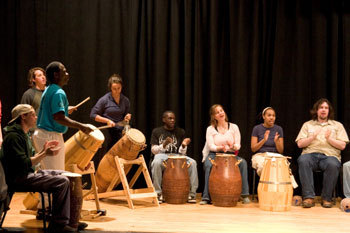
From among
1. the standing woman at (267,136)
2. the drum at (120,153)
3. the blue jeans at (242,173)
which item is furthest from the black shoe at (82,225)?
the standing woman at (267,136)

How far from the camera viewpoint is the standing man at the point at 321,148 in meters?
5.72

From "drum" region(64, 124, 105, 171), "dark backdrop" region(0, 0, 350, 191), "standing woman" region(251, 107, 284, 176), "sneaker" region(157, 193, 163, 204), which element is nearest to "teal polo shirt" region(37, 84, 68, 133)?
"drum" region(64, 124, 105, 171)

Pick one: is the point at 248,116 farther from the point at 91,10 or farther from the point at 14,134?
the point at 14,134

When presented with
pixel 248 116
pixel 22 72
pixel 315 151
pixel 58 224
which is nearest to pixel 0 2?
pixel 22 72

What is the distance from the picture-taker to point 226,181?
5.59 m

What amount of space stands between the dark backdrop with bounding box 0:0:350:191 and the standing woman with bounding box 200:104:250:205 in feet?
1.76

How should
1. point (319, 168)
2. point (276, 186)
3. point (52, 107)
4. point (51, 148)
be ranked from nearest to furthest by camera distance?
point (51, 148) < point (52, 107) < point (276, 186) < point (319, 168)

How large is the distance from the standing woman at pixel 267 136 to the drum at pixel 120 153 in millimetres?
1520

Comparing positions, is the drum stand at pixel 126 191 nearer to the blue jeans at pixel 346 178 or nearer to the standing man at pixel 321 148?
the standing man at pixel 321 148

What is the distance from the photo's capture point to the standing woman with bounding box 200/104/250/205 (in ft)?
19.4

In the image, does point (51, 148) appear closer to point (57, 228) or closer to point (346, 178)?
point (57, 228)

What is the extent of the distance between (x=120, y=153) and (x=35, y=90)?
1.21 metres

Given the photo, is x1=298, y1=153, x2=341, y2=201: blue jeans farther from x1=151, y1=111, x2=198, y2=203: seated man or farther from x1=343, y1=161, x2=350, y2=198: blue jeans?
x1=151, y1=111, x2=198, y2=203: seated man

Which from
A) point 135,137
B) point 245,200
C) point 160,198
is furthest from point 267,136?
point 135,137
